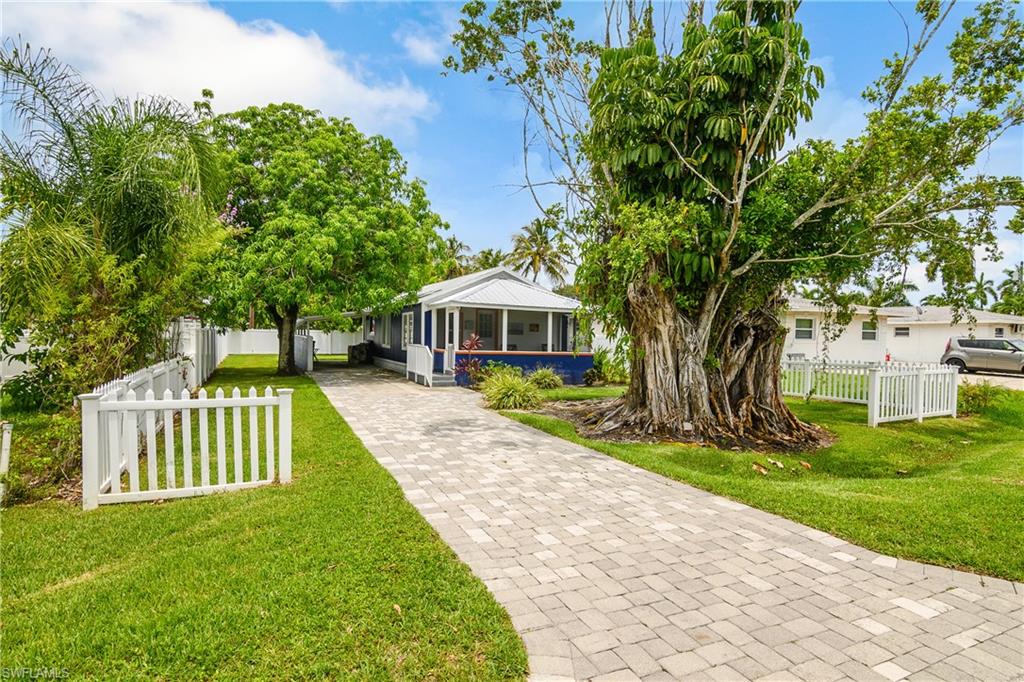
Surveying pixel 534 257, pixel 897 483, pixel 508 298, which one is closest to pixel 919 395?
pixel 897 483

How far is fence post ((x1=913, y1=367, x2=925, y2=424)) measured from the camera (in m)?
10.1

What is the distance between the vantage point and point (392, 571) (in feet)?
11.1

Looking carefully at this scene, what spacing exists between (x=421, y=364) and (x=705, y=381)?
30.3 ft

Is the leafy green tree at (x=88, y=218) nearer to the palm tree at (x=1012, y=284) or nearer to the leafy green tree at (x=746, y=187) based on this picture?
the leafy green tree at (x=746, y=187)

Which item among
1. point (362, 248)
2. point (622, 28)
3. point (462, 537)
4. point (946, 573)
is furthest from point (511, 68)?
point (946, 573)

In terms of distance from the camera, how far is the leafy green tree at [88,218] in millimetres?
5320

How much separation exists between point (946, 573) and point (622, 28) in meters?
9.03

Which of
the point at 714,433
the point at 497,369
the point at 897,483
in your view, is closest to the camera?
the point at 897,483

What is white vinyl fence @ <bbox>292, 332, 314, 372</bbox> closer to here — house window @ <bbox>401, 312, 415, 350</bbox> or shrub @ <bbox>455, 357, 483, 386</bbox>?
house window @ <bbox>401, 312, 415, 350</bbox>

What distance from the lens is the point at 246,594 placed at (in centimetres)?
304

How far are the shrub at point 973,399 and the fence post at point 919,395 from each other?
65.2 inches

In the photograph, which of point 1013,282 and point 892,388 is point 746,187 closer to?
point 892,388

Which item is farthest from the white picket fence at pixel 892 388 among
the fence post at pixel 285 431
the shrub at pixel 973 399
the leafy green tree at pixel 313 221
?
the leafy green tree at pixel 313 221

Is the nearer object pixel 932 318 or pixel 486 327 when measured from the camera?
pixel 486 327
